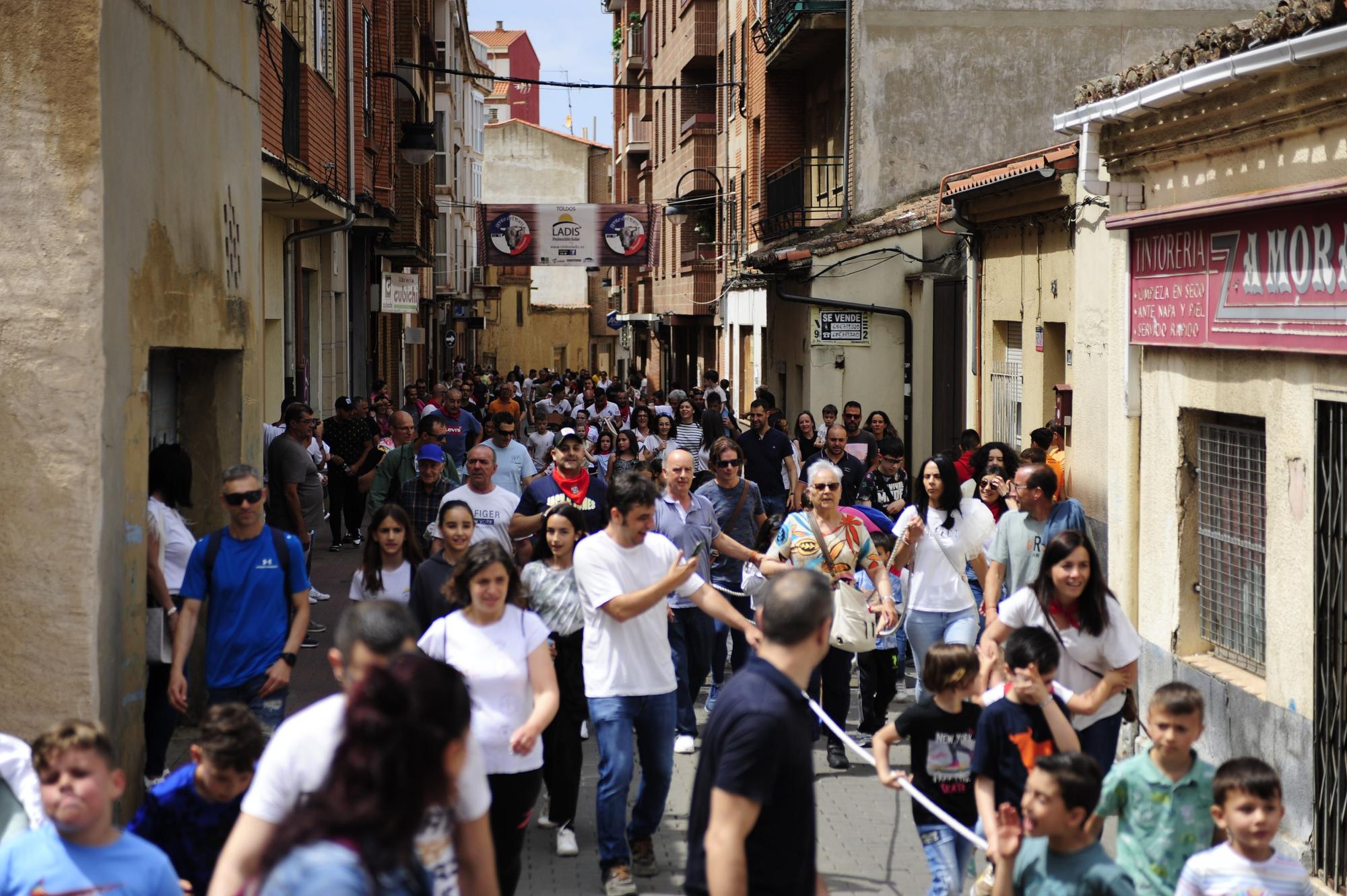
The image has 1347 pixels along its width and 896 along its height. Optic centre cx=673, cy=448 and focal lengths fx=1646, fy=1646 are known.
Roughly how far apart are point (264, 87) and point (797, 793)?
11.0 meters

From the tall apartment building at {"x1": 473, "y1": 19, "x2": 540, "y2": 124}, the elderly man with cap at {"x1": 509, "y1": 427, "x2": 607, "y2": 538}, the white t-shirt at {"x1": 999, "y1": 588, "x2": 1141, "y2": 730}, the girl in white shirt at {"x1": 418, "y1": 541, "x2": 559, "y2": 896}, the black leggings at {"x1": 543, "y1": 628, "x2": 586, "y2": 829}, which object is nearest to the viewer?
the girl in white shirt at {"x1": 418, "y1": 541, "x2": 559, "y2": 896}

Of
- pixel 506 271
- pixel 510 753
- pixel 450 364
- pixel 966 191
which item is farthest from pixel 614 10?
pixel 510 753

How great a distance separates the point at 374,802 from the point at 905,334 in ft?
67.8

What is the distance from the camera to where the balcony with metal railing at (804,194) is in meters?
27.5

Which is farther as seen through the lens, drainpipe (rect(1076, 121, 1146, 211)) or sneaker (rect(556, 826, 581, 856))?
drainpipe (rect(1076, 121, 1146, 211))

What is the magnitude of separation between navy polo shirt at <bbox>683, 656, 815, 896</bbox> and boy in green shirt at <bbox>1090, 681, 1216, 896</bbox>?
4.23 feet

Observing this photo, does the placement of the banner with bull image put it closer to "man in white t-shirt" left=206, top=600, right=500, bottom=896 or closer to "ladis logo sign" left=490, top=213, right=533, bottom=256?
"ladis logo sign" left=490, top=213, right=533, bottom=256

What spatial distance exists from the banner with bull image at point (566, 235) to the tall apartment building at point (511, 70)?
206 ft

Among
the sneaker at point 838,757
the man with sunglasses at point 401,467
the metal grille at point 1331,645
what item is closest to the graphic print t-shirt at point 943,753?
the metal grille at point 1331,645

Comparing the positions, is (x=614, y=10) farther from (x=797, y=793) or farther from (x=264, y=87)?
(x=797, y=793)

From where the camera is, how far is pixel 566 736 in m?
7.83

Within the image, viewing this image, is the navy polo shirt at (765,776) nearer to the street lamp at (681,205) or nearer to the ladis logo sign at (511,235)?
the ladis logo sign at (511,235)

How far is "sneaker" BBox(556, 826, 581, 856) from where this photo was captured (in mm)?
7711

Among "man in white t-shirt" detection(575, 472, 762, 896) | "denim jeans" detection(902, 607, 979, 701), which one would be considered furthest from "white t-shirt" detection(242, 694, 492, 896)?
"denim jeans" detection(902, 607, 979, 701)
